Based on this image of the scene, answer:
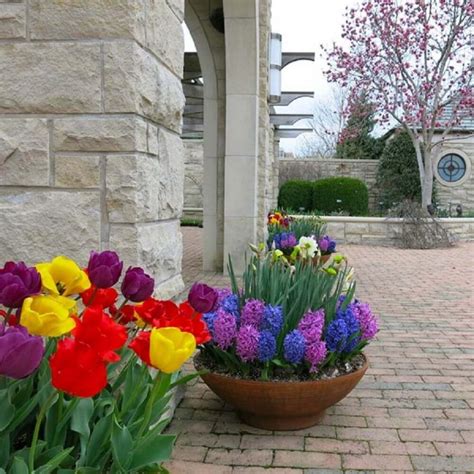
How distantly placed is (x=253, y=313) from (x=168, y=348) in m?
1.28

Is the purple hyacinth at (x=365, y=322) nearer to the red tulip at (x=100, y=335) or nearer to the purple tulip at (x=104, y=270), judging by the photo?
the purple tulip at (x=104, y=270)

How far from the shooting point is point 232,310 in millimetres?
2717

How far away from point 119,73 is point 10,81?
1.49 ft

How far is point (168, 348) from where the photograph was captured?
136 cm

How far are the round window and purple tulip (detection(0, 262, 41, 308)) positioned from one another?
19.6m

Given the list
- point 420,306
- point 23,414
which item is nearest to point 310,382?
point 23,414

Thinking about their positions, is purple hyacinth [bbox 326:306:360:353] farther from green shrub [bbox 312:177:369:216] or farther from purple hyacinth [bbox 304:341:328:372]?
green shrub [bbox 312:177:369:216]

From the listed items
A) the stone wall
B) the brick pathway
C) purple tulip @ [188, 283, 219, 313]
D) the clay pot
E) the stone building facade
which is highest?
the stone wall

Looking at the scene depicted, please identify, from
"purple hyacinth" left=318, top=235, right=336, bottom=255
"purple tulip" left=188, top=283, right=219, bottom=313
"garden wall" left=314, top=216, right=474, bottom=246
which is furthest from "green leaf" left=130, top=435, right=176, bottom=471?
"garden wall" left=314, top=216, right=474, bottom=246

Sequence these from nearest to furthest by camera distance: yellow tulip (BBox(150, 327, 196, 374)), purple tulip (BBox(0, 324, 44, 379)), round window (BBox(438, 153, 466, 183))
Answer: purple tulip (BBox(0, 324, 44, 379))
yellow tulip (BBox(150, 327, 196, 374))
round window (BBox(438, 153, 466, 183))

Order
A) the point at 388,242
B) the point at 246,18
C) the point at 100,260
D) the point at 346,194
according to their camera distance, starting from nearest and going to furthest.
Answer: the point at 100,260
the point at 246,18
the point at 388,242
the point at 346,194

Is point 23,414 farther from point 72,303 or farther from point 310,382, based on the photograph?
point 310,382

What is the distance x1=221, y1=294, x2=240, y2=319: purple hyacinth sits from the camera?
2.71 metres

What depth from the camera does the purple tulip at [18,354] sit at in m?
1.13
